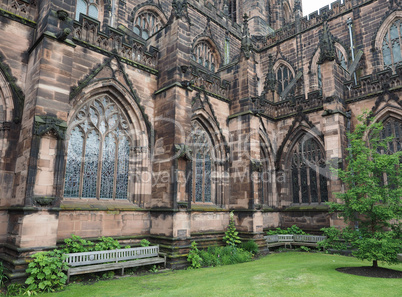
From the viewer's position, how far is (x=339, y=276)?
7.97 m

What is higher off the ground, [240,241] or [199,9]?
[199,9]

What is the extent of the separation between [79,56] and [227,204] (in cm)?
878

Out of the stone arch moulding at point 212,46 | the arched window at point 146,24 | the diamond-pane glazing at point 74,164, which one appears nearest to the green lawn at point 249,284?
the diamond-pane glazing at point 74,164

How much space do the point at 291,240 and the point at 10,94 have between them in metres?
13.3

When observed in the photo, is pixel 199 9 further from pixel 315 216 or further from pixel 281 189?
pixel 315 216

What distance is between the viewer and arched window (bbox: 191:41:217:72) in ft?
65.9

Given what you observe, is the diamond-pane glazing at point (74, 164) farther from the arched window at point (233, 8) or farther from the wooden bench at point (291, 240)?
the arched window at point (233, 8)

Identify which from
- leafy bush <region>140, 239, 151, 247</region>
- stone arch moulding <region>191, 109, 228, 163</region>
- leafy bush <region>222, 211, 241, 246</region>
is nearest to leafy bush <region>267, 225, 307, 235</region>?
leafy bush <region>222, 211, 241, 246</region>

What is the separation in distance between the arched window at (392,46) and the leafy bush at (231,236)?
14.4 meters

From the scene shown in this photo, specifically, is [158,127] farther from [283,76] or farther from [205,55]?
[283,76]

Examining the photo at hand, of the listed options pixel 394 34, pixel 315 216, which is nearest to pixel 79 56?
pixel 315 216

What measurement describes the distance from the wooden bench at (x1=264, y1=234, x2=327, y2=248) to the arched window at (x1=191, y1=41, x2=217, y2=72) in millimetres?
A: 12186

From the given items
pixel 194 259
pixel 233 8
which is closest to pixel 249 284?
pixel 194 259

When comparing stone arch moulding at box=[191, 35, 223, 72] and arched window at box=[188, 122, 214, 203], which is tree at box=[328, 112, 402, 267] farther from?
stone arch moulding at box=[191, 35, 223, 72]
